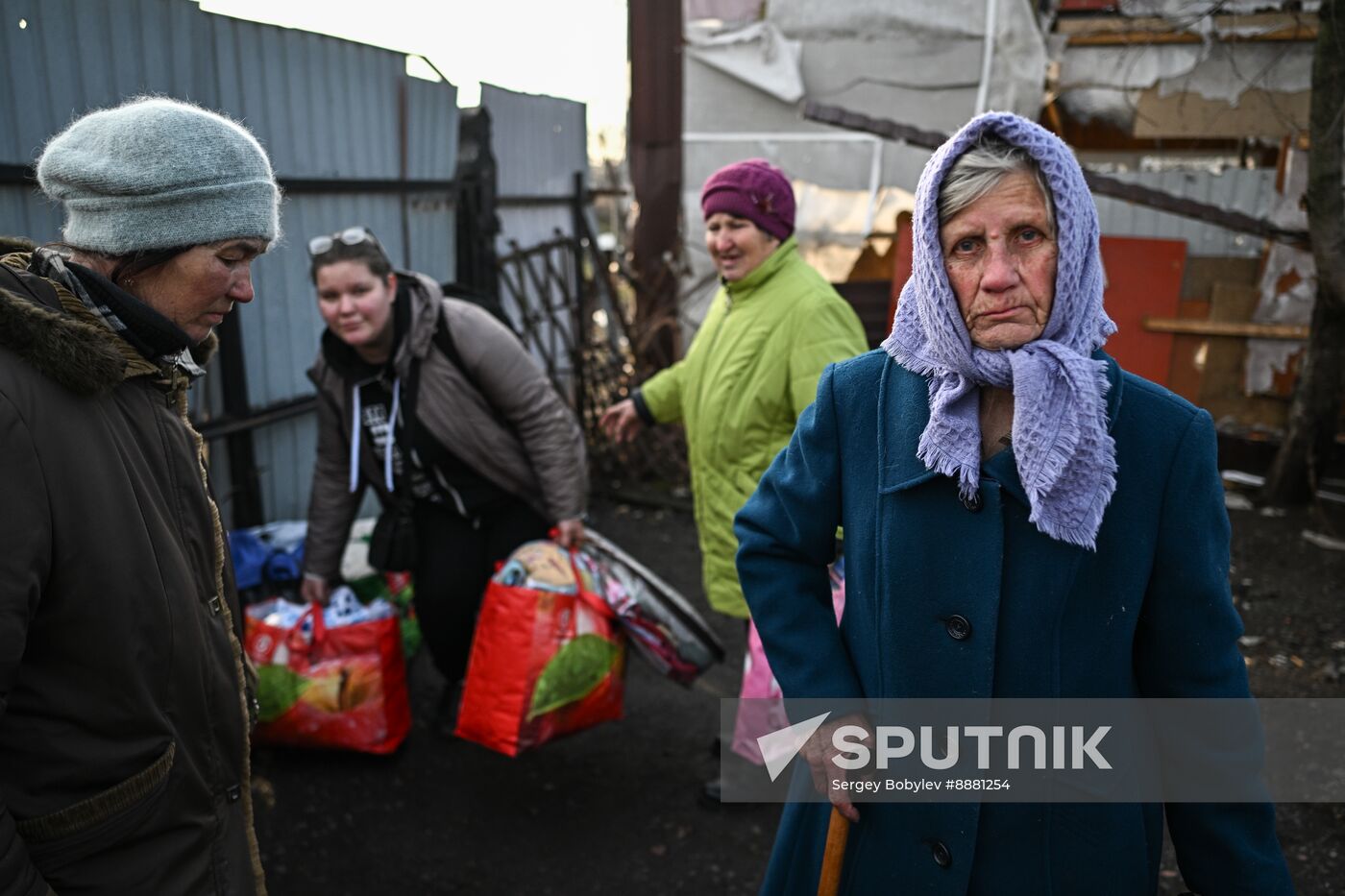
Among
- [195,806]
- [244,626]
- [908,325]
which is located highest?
[908,325]

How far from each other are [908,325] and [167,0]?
3.44 m

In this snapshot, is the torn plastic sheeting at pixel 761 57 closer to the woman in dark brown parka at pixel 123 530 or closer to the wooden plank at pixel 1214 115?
the wooden plank at pixel 1214 115

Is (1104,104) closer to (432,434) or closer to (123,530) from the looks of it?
(432,434)

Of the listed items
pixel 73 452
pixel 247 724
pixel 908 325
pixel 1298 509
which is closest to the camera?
pixel 73 452

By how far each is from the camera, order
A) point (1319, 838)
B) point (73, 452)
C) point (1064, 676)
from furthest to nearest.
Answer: point (1319, 838) → point (1064, 676) → point (73, 452)

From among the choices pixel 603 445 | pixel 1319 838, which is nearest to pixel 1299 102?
pixel 603 445

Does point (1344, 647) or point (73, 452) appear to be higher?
point (73, 452)

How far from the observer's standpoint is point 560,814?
349cm

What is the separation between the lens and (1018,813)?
5.19 ft

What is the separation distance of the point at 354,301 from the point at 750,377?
1.28 metres

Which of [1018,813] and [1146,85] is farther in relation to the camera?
[1146,85]

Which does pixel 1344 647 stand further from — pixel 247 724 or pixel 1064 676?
pixel 247 724

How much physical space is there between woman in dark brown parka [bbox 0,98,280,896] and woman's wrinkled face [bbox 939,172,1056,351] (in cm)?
124

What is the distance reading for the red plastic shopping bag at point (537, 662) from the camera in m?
3.09
